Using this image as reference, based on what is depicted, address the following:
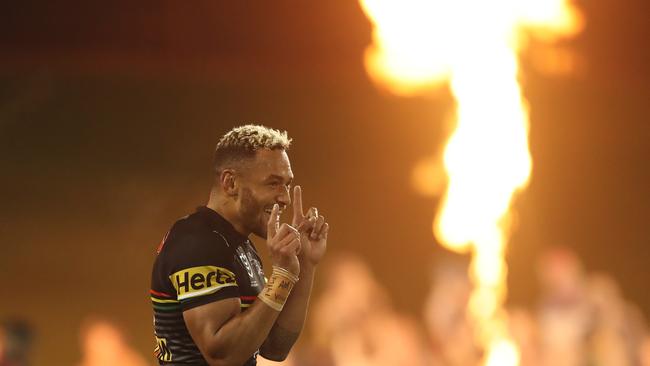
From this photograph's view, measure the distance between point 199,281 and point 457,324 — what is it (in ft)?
14.9

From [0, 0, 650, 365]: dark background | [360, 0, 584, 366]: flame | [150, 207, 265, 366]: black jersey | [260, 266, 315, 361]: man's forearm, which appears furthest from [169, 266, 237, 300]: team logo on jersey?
[360, 0, 584, 366]: flame

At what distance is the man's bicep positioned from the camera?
191 centimetres

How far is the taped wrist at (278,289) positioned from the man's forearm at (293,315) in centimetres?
25

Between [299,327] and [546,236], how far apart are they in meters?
4.45

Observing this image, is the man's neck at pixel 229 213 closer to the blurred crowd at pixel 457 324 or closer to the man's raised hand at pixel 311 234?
the man's raised hand at pixel 311 234

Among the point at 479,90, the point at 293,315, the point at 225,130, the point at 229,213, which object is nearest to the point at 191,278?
the point at 229,213

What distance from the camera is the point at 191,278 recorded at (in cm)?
195

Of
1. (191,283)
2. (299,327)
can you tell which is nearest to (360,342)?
(299,327)

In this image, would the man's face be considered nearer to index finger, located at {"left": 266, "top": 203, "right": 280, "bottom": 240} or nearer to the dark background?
index finger, located at {"left": 266, "top": 203, "right": 280, "bottom": 240}

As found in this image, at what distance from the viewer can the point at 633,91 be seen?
655cm

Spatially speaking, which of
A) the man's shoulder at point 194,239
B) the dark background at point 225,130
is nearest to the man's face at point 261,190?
the man's shoulder at point 194,239

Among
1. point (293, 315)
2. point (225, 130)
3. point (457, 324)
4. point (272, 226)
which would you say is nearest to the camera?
point (272, 226)

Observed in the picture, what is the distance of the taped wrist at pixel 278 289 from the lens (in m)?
1.95

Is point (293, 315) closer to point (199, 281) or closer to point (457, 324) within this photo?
point (199, 281)
